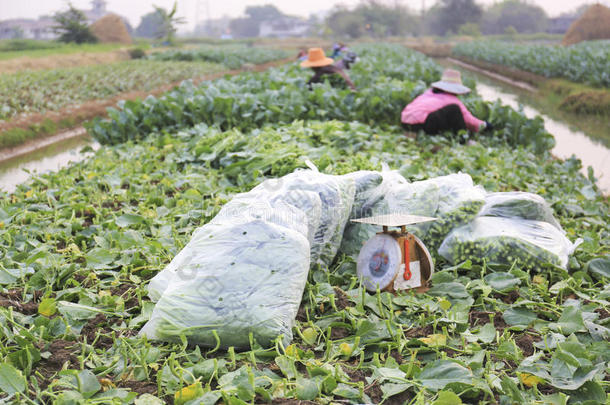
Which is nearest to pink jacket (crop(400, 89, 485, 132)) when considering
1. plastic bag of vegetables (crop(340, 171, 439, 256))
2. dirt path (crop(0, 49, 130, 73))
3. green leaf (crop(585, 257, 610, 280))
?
plastic bag of vegetables (crop(340, 171, 439, 256))

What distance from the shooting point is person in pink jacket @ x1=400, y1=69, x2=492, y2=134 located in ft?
17.8

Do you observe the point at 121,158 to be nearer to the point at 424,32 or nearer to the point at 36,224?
the point at 36,224

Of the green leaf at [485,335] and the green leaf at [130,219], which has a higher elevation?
the green leaf at [130,219]

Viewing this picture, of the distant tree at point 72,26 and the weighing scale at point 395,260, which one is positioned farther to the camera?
the distant tree at point 72,26

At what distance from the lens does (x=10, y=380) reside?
5.26 ft

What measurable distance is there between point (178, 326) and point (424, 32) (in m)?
74.2

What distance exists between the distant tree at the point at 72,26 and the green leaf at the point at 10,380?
1275 inches

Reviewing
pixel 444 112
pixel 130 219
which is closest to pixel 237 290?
pixel 130 219

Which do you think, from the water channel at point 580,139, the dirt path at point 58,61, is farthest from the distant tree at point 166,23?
the water channel at point 580,139

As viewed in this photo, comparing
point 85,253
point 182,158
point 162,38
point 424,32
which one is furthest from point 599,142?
point 424,32

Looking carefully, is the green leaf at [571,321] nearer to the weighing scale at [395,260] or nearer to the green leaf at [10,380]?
the weighing scale at [395,260]

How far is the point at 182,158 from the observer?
14.7 feet

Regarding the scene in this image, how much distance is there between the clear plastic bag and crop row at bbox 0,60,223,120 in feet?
28.0

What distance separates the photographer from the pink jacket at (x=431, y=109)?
17.9 ft
